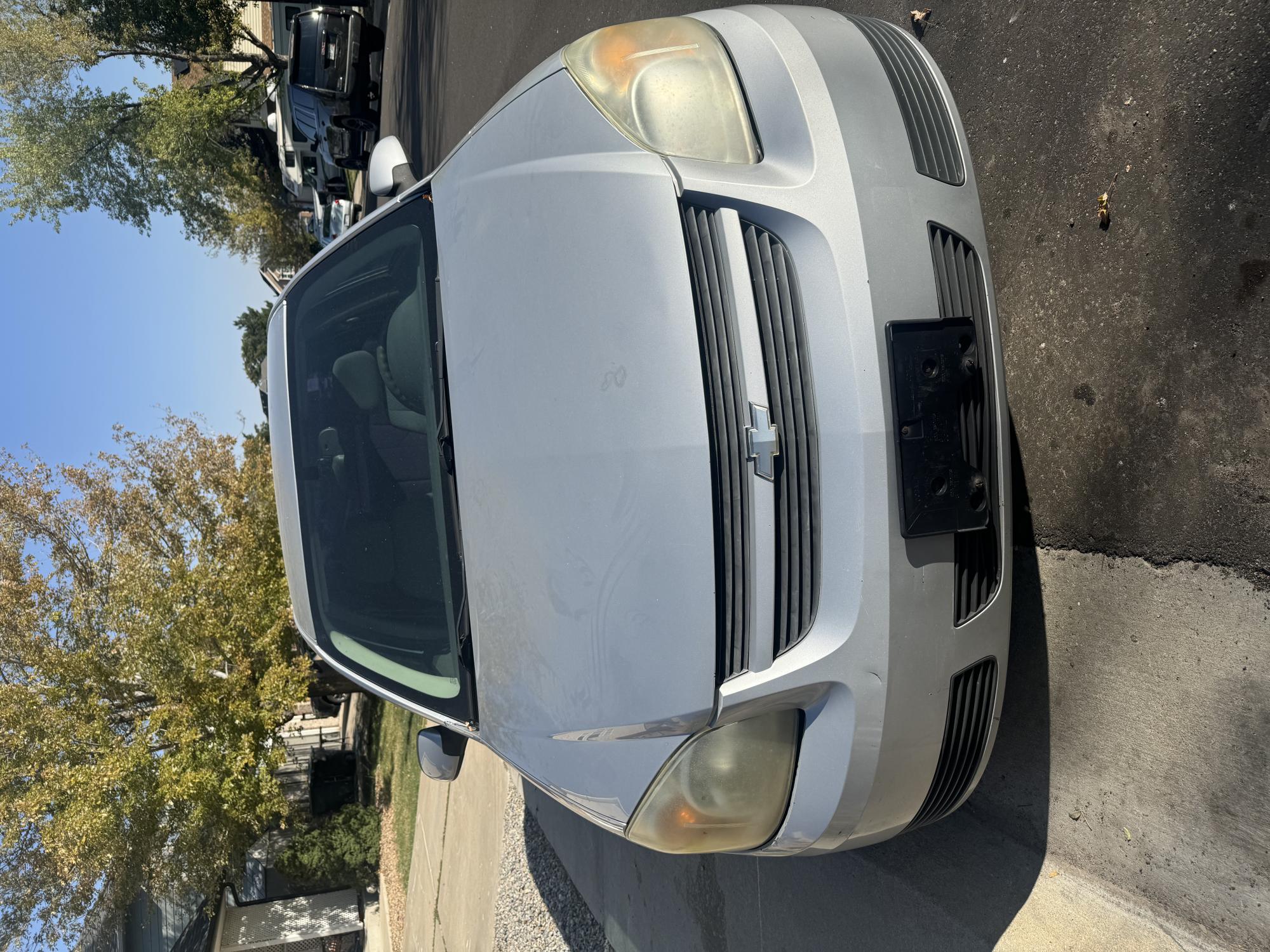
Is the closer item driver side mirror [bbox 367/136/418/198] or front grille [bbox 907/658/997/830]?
front grille [bbox 907/658/997/830]

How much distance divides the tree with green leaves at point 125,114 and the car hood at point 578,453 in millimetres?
12618

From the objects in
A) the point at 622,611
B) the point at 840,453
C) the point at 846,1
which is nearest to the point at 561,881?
the point at 622,611

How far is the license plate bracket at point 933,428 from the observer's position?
251 cm

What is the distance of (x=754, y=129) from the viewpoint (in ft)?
9.07

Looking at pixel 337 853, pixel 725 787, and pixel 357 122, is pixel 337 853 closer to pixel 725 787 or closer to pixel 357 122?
pixel 357 122

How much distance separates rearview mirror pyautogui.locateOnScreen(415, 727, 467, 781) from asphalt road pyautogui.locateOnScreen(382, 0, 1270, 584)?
249 cm

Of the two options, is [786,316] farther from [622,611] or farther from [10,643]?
[10,643]

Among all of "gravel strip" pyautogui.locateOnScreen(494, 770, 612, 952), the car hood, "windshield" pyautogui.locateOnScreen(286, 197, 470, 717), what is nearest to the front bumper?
the car hood

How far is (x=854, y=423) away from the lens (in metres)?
2.50

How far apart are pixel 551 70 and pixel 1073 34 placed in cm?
182

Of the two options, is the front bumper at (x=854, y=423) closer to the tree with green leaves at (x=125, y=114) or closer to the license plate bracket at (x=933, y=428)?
the license plate bracket at (x=933, y=428)

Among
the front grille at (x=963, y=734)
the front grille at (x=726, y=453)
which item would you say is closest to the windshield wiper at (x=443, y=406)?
the front grille at (x=726, y=453)

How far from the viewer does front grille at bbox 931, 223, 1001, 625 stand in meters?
2.67

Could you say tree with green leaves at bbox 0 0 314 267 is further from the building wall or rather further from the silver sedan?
the silver sedan
